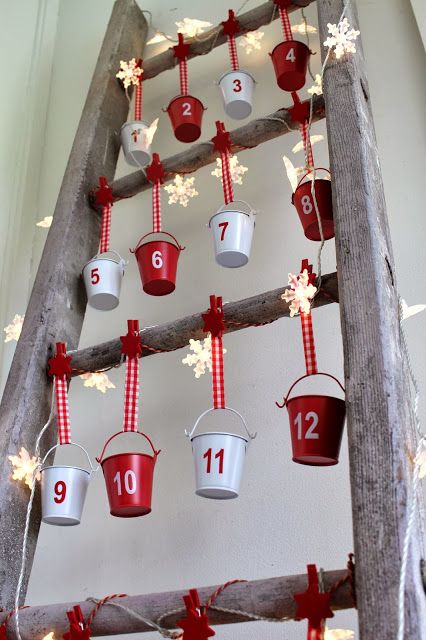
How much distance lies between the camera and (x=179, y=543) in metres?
1.80

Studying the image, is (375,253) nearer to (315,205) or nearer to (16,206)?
(315,205)

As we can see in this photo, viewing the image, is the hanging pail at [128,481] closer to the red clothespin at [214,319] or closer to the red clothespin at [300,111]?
the red clothespin at [214,319]

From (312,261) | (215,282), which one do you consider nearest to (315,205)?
(312,261)

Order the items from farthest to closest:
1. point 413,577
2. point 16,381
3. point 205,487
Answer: point 16,381 → point 205,487 → point 413,577

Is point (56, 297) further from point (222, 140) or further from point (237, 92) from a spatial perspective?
point (237, 92)

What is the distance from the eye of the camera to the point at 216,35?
220 cm

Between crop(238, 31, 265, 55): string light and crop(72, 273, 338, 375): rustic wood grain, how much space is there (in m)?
1.10

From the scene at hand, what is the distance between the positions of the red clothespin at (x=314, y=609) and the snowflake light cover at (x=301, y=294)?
0.51m

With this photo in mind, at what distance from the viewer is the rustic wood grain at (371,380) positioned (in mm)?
1057

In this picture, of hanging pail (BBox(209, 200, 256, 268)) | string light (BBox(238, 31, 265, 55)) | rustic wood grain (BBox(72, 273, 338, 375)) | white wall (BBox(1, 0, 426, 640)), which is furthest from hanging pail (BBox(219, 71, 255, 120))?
rustic wood grain (BBox(72, 273, 338, 375))

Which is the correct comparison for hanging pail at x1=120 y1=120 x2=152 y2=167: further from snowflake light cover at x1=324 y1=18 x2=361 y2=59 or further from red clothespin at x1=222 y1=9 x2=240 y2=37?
snowflake light cover at x1=324 y1=18 x2=361 y2=59

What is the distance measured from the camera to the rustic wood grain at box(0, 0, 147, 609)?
61.8 inches

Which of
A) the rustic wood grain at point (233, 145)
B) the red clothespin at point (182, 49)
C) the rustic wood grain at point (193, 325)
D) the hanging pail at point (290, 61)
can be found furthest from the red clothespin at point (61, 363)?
the red clothespin at point (182, 49)

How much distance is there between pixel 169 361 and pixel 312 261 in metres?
0.46
